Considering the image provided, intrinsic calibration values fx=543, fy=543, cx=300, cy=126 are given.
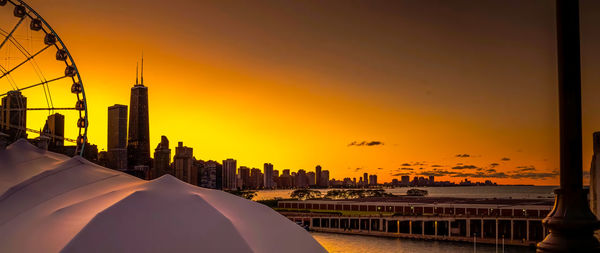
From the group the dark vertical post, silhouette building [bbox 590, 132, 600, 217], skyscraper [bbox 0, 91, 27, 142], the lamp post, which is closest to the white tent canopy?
the lamp post

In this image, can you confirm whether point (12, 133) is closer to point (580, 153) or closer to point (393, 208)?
point (580, 153)

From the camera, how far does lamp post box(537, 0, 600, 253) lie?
502cm

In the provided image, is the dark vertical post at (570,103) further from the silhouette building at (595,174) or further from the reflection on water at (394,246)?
the reflection on water at (394,246)

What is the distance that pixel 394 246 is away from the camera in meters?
75.6

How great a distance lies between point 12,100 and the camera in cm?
2611

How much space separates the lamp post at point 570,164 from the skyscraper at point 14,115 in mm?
25198

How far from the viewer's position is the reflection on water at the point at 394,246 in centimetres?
7150

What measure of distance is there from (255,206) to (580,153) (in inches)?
157

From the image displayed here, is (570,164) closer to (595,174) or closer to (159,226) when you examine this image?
(159,226)

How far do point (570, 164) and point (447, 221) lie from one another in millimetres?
84248

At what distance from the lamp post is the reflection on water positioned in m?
64.0

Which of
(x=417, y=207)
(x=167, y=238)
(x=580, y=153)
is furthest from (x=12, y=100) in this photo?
(x=417, y=207)

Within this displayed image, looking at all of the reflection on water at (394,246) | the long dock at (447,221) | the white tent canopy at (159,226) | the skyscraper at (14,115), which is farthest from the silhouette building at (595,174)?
the long dock at (447,221)

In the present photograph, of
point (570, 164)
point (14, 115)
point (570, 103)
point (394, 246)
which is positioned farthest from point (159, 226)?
point (394, 246)
